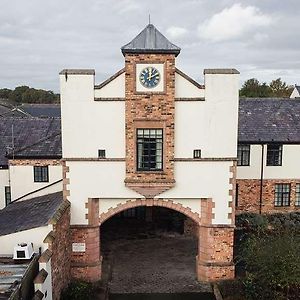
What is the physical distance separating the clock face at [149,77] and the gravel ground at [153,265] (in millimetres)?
8500

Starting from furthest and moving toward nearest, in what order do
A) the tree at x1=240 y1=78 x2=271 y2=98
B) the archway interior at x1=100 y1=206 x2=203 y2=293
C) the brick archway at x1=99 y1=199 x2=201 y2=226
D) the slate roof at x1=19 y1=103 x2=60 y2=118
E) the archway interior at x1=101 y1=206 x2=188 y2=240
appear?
the tree at x1=240 y1=78 x2=271 y2=98 < the slate roof at x1=19 y1=103 x2=60 y2=118 < the archway interior at x1=101 y1=206 x2=188 y2=240 < the archway interior at x1=100 y1=206 x2=203 y2=293 < the brick archway at x1=99 y1=199 x2=201 y2=226

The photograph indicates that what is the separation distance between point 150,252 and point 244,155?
32.7 ft

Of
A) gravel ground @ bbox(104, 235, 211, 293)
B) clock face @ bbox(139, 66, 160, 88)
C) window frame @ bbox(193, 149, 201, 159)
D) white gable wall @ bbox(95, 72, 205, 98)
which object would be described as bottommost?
gravel ground @ bbox(104, 235, 211, 293)

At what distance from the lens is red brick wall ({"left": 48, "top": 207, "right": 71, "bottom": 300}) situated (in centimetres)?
1477

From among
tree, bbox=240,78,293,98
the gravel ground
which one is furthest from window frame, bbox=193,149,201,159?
tree, bbox=240,78,293,98

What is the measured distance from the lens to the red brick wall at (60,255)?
48.5 ft

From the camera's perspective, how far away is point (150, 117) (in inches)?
679

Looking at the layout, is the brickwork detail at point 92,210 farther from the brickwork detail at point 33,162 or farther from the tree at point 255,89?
the tree at point 255,89


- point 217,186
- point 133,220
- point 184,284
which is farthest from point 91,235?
point 133,220

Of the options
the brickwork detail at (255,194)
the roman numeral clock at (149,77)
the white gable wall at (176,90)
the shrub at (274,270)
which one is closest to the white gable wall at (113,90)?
the white gable wall at (176,90)

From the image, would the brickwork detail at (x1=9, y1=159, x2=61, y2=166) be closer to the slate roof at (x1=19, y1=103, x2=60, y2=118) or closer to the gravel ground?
the gravel ground

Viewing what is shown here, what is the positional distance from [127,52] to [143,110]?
2.41 m

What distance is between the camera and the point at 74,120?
17.2 meters

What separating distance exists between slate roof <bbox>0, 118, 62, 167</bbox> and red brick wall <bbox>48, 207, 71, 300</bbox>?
7034mm
